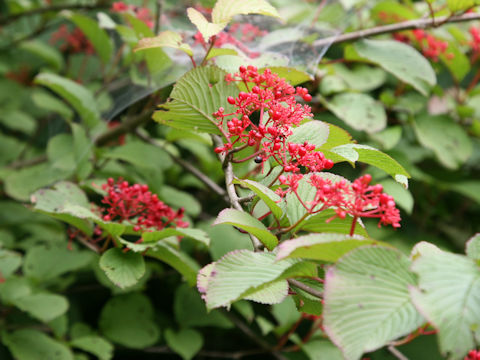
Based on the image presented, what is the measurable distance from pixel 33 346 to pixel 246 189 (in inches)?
37.3

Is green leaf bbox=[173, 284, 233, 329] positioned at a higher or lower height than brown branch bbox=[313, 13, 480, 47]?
lower

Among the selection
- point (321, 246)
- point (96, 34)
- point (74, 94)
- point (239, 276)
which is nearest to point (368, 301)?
point (321, 246)

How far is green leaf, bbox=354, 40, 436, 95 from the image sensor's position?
1.68 meters

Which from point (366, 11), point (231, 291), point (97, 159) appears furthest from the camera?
point (366, 11)

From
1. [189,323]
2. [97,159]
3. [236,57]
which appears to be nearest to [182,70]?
[236,57]

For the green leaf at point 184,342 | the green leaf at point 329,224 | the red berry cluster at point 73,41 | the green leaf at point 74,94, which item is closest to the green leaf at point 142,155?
the green leaf at point 74,94

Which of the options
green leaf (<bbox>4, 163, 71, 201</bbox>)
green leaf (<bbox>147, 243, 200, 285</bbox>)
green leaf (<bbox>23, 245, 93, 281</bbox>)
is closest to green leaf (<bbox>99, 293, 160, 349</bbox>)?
green leaf (<bbox>23, 245, 93, 281</bbox>)

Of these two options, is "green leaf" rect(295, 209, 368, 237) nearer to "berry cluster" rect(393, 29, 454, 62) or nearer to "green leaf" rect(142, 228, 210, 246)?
"green leaf" rect(142, 228, 210, 246)

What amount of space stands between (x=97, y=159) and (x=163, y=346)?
33.0 inches

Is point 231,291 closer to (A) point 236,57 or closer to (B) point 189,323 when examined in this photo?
(A) point 236,57

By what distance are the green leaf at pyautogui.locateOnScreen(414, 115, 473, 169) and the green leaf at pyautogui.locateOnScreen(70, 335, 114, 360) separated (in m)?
1.46

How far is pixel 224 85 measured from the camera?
1.04m

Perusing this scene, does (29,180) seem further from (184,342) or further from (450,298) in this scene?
(450,298)

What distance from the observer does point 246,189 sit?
134 centimetres
